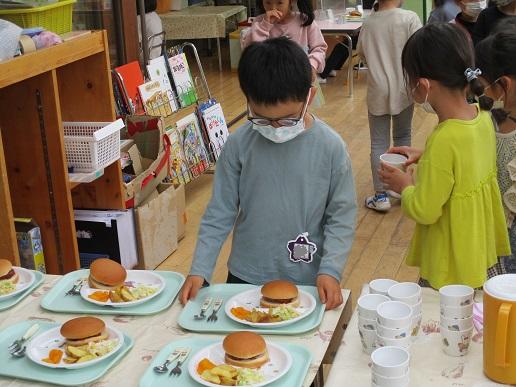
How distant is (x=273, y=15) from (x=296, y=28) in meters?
0.22

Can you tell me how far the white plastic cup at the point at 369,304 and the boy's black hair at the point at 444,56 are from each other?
0.72 metres

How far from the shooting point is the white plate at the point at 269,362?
1606 mm

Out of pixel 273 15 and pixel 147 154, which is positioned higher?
pixel 273 15

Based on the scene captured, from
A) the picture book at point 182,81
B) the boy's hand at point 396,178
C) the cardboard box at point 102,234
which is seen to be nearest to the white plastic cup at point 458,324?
the boy's hand at point 396,178

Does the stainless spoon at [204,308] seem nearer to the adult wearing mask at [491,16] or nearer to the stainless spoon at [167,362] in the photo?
the stainless spoon at [167,362]

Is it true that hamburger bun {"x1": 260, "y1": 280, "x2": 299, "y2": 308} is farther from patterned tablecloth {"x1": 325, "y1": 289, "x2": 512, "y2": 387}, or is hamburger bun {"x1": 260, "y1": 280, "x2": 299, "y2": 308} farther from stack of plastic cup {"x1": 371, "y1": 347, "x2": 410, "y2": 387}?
stack of plastic cup {"x1": 371, "y1": 347, "x2": 410, "y2": 387}

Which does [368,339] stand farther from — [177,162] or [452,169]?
[177,162]

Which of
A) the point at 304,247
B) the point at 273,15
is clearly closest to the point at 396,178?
the point at 304,247

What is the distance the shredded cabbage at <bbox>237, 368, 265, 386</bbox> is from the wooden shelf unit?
1.78 metres

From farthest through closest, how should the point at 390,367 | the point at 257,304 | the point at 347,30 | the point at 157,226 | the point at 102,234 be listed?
1. the point at 347,30
2. the point at 157,226
3. the point at 102,234
4. the point at 257,304
5. the point at 390,367

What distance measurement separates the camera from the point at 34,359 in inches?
68.1

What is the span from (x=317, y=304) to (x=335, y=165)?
0.45 metres

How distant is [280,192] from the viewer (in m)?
2.24

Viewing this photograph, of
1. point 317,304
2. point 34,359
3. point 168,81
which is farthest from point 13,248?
point 168,81
